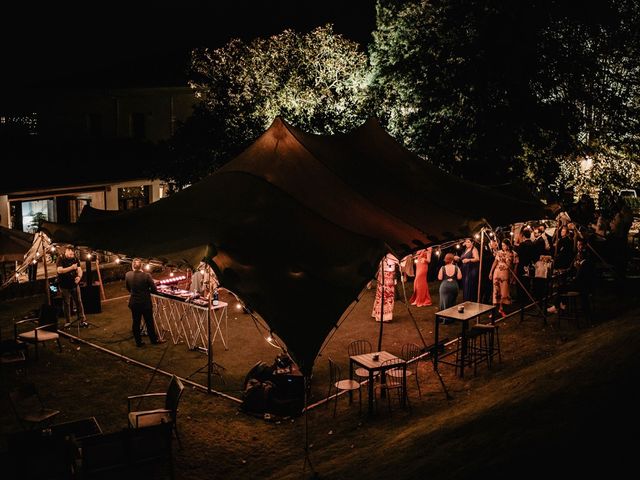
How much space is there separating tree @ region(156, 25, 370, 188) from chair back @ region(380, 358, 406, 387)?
10.9 metres

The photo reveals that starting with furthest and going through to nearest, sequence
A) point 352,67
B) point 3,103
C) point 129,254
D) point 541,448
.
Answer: point 3,103 → point 352,67 → point 129,254 → point 541,448

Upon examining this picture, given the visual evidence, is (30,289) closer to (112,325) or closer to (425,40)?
(112,325)

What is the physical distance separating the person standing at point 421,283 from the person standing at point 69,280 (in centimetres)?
731

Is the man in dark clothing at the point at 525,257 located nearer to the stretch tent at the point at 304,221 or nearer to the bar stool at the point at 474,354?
the stretch tent at the point at 304,221

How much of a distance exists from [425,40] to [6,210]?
12.9 metres

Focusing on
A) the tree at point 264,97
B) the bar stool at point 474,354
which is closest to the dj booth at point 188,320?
the bar stool at point 474,354

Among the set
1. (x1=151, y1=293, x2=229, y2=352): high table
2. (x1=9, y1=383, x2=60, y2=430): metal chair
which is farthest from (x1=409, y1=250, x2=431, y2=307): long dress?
(x1=9, y1=383, x2=60, y2=430): metal chair

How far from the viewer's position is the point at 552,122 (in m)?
19.1

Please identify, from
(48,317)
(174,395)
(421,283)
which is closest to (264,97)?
(421,283)

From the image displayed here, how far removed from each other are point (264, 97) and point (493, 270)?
28.7ft

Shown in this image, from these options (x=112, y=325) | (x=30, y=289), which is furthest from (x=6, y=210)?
(x=112, y=325)

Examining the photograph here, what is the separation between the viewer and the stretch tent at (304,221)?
851 centimetres

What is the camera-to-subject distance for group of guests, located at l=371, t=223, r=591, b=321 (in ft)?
46.5

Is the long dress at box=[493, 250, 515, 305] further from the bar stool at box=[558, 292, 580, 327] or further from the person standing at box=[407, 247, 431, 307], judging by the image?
the person standing at box=[407, 247, 431, 307]
